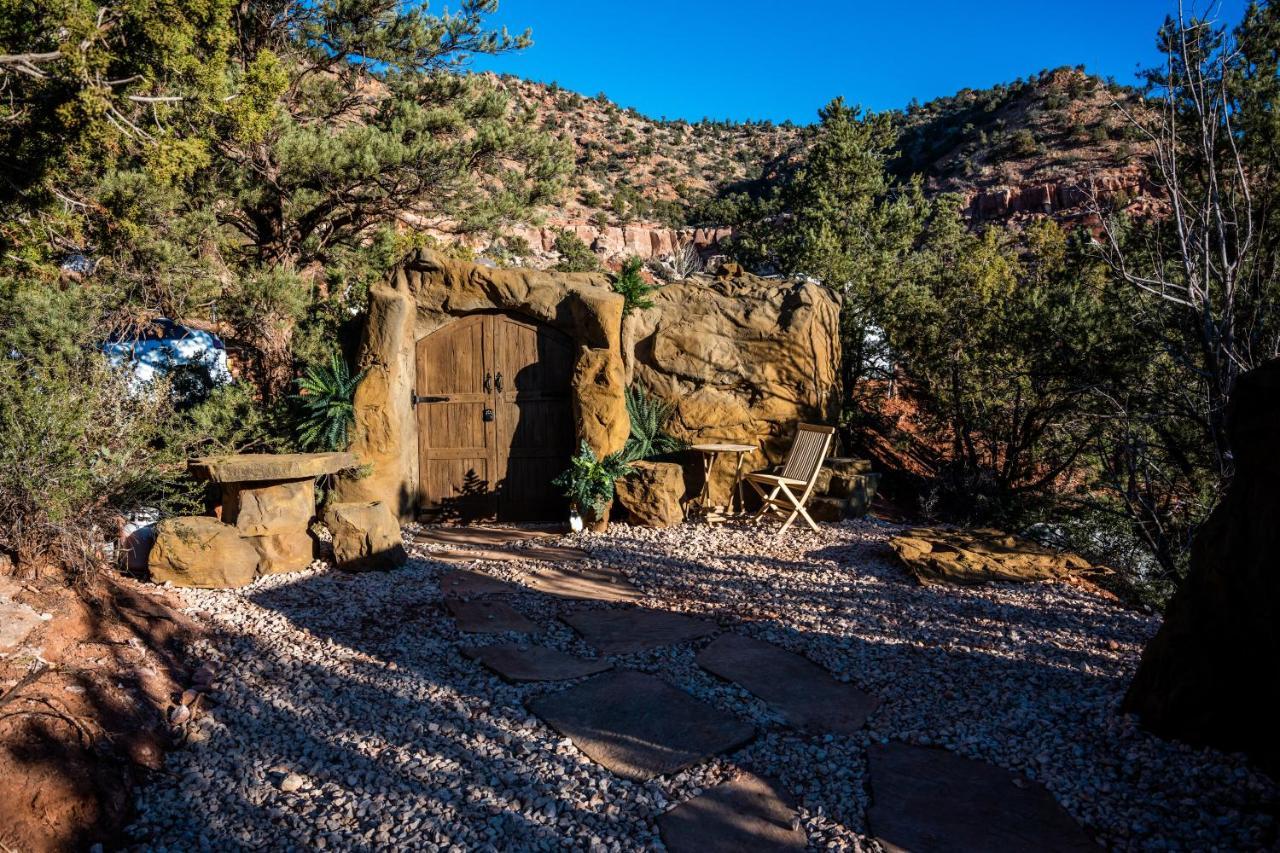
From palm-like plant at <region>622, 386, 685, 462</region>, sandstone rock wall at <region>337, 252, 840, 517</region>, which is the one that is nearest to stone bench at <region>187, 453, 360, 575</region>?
sandstone rock wall at <region>337, 252, 840, 517</region>

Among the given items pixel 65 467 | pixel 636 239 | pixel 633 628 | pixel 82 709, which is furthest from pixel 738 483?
pixel 636 239

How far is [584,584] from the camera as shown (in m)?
5.16

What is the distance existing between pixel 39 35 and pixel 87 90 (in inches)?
39.6

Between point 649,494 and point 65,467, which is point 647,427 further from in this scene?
point 65,467

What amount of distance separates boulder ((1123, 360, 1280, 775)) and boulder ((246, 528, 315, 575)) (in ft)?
17.0

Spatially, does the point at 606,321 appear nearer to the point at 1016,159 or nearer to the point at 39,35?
the point at 39,35

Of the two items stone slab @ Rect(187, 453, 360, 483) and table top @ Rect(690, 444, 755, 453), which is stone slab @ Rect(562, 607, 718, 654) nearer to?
stone slab @ Rect(187, 453, 360, 483)

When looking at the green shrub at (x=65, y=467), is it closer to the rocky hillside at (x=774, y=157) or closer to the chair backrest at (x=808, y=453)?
the chair backrest at (x=808, y=453)

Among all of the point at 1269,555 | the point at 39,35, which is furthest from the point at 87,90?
the point at 1269,555

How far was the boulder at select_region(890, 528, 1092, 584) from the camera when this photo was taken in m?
4.94

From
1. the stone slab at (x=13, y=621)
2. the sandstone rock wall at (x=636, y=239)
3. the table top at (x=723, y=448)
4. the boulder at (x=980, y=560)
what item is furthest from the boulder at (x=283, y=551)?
the sandstone rock wall at (x=636, y=239)

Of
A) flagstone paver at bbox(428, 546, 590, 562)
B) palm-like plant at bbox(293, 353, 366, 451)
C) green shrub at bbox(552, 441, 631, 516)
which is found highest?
palm-like plant at bbox(293, 353, 366, 451)

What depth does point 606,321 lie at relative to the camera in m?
6.98

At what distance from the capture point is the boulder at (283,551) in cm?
514
